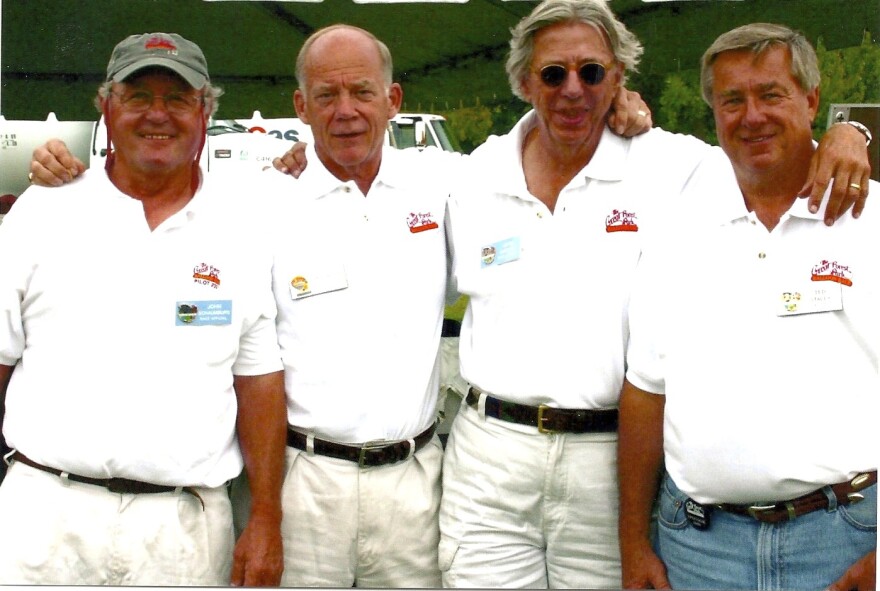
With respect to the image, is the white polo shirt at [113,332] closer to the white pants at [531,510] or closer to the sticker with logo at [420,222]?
the sticker with logo at [420,222]

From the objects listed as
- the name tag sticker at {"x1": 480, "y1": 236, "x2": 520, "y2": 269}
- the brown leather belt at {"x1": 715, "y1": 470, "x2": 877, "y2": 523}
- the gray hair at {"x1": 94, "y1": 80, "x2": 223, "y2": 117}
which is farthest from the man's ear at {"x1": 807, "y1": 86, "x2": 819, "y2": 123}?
the gray hair at {"x1": 94, "y1": 80, "x2": 223, "y2": 117}

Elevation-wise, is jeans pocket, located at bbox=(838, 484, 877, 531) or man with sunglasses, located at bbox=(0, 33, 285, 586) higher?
man with sunglasses, located at bbox=(0, 33, 285, 586)

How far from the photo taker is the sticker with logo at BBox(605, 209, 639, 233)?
106 inches

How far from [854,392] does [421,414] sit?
121 centimetres

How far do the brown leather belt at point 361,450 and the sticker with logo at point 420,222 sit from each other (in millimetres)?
643

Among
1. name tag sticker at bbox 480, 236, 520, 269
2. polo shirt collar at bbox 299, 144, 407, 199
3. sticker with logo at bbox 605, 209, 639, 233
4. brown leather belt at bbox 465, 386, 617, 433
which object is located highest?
polo shirt collar at bbox 299, 144, 407, 199

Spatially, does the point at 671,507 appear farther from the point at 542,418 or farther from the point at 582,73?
the point at 582,73

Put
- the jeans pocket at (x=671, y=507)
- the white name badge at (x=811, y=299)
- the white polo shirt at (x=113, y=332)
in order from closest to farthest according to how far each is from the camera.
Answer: the white name badge at (x=811, y=299), the white polo shirt at (x=113, y=332), the jeans pocket at (x=671, y=507)

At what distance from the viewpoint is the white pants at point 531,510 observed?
8.90 ft

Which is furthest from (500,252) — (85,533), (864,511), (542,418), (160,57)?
(85,533)

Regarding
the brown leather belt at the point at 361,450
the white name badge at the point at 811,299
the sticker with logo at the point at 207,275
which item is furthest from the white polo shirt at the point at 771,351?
the sticker with logo at the point at 207,275

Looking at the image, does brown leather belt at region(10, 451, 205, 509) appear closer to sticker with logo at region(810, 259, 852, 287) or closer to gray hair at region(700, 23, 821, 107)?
sticker with logo at region(810, 259, 852, 287)

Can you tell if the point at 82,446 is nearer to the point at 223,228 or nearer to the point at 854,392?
the point at 223,228

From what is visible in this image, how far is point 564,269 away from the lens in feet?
8.75
